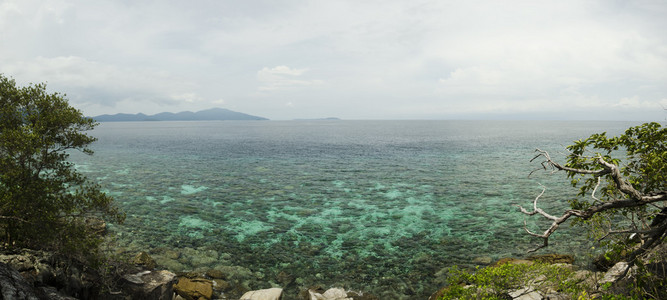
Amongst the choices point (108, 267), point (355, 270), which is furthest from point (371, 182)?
point (108, 267)

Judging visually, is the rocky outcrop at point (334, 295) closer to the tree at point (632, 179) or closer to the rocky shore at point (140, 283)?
the rocky shore at point (140, 283)

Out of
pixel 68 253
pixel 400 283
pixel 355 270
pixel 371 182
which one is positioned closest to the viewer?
pixel 68 253

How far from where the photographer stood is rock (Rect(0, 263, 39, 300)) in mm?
11234

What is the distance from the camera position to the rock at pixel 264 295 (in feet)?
63.6

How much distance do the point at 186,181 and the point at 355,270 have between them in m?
41.0

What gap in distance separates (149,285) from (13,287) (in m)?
7.26

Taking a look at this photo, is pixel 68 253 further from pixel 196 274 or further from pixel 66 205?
pixel 196 274

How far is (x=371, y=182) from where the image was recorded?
53156 mm

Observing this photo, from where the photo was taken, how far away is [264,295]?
19.6 metres

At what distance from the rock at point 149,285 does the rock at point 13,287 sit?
17.9ft

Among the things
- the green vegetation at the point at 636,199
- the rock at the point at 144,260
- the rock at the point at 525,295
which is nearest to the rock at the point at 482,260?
the rock at the point at 525,295

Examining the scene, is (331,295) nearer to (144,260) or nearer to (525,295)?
(525,295)

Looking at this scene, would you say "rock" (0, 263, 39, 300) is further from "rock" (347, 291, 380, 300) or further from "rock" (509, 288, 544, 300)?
"rock" (509, 288, 544, 300)

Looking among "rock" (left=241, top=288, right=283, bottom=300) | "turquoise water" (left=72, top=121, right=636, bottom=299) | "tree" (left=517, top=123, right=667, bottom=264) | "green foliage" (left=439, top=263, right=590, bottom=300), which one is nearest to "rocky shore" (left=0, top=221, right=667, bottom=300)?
"rock" (left=241, top=288, right=283, bottom=300)
